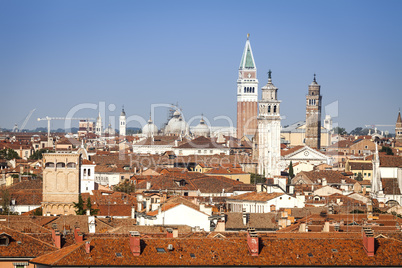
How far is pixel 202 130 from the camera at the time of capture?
14538 cm

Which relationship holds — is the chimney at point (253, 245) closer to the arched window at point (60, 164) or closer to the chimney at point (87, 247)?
the chimney at point (87, 247)

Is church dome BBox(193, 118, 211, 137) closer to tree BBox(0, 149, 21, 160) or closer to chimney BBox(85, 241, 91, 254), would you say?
tree BBox(0, 149, 21, 160)

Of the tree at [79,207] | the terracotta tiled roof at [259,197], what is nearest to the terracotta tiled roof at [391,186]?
the terracotta tiled roof at [259,197]

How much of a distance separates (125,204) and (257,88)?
351ft

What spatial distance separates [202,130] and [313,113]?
30.9m

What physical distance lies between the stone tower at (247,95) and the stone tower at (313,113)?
2644 centimetres

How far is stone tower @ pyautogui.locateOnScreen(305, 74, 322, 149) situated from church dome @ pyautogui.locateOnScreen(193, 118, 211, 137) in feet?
97.9

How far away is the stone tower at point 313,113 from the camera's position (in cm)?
11575

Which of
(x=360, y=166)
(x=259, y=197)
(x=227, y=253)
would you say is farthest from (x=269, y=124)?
(x=227, y=253)

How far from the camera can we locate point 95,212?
40.7 m

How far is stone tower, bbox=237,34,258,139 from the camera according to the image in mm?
144875

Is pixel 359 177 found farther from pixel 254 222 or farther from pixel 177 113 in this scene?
pixel 177 113

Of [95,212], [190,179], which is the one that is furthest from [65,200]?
[190,179]

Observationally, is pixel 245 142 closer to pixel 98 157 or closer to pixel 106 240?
pixel 98 157
